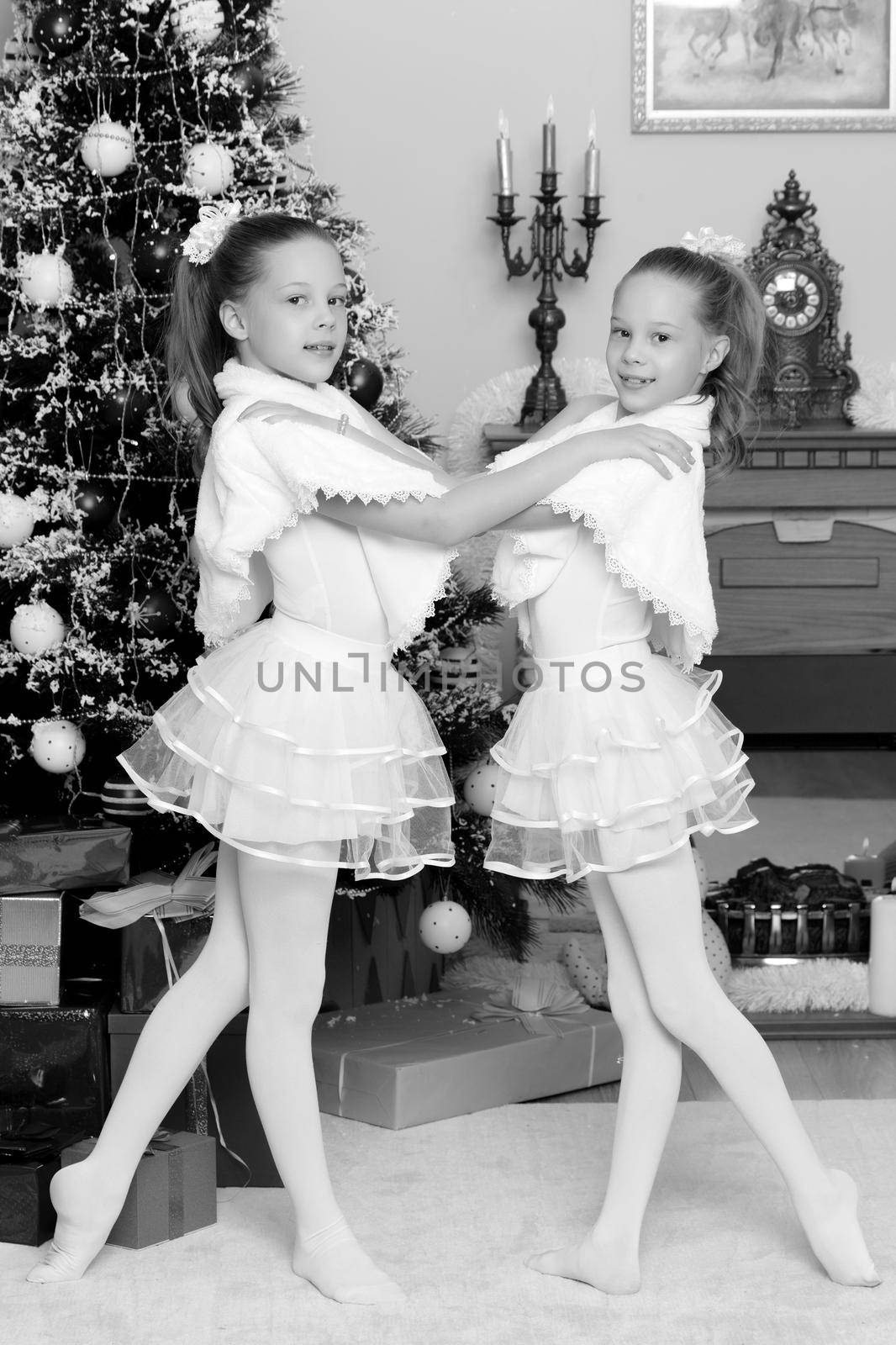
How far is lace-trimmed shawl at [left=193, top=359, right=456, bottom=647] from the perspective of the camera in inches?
64.9

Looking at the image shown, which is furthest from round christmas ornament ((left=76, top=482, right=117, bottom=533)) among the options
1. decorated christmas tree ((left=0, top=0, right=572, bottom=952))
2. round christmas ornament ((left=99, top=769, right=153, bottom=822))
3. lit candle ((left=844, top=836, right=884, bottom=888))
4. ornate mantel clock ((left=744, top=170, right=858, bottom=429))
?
ornate mantel clock ((left=744, top=170, right=858, bottom=429))

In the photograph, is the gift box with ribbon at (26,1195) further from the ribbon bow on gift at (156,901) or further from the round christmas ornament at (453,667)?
the round christmas ornament at (453,667)

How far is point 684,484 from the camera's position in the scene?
1.67m

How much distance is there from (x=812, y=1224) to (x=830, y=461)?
2212 mm

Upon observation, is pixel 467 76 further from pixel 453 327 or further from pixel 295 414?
pixel 295 414

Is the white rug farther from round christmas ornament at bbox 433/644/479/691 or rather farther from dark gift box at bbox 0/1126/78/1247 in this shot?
dark gift box at bbox 0/1126/78/1247

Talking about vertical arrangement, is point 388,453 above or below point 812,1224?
above

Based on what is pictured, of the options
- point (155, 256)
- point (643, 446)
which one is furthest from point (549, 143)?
point (643, 446)

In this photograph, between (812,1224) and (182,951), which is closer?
(812,1224)

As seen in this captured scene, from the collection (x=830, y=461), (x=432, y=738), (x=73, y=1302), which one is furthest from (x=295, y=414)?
(x=830, y=461)

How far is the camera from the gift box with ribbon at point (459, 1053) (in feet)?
7.52

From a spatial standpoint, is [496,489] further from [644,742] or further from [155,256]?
[155,256]

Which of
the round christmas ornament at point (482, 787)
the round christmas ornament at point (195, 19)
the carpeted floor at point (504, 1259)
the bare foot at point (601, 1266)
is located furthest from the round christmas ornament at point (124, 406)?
the bare foot at point (601, 1266)

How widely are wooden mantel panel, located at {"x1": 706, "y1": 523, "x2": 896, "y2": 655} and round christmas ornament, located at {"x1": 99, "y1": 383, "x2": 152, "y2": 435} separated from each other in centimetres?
164
